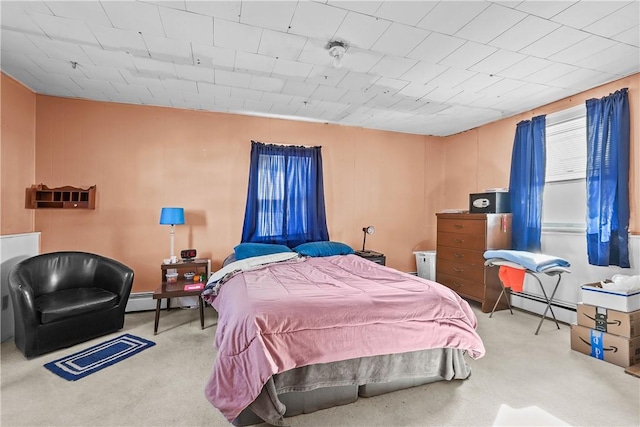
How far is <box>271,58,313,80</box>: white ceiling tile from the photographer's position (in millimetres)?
2764

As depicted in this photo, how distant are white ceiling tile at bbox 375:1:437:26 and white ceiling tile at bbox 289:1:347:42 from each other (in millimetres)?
271

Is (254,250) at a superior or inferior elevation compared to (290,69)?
inferior

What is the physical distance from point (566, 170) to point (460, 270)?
174 cm

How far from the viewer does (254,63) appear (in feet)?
9.12

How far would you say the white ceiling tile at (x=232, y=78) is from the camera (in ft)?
9.78

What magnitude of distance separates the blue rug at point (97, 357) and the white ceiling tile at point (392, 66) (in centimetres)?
336

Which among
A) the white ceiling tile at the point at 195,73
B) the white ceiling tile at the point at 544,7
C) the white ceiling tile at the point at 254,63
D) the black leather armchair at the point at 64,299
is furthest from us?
the white ceiling tile at the point at 195,73

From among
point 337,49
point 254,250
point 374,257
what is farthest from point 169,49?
point 374,257

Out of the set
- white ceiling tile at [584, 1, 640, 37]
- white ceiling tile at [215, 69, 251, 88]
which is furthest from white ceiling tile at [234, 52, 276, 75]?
white ceiling tile at [584, 1, 640, 37]

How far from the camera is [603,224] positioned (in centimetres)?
305

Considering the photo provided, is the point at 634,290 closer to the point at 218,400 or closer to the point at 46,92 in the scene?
the point at 218,400

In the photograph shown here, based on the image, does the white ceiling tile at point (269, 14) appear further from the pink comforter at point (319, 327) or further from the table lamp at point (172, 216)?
the table lamp at point (172, 216)

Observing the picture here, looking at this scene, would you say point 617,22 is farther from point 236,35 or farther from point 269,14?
point 236,35

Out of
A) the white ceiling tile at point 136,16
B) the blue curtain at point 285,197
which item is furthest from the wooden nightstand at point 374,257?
the white ceiling tile at point 136,16
